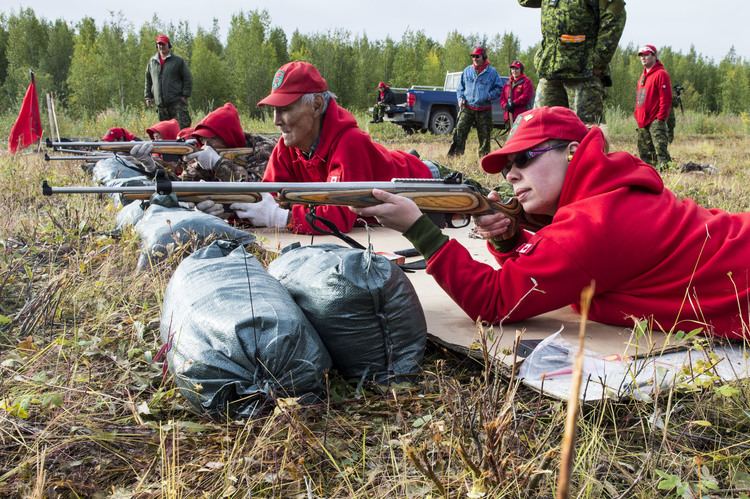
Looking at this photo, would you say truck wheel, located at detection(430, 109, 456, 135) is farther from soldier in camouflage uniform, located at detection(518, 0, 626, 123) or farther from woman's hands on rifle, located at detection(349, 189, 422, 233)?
woman's hands on rifle, located at detection(349, 189, 422, 233)

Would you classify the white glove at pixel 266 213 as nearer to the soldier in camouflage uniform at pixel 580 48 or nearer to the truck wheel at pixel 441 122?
the soldier in camouflage uniform at pixel 580 48

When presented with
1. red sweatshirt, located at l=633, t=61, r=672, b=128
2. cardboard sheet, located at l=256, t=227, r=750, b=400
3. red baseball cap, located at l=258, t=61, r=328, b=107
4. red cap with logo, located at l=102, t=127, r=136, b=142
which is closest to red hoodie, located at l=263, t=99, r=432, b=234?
red baseball cap, located at l=258, t=61, r=328, b=107

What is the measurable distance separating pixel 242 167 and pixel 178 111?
7.75 m

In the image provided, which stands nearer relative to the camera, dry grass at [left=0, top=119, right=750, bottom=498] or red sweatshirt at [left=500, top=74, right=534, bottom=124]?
dry grass at [left=0, top=119, right=750, bottom=498]

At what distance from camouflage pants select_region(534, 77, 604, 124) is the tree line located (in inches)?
881

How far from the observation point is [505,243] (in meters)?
3.21

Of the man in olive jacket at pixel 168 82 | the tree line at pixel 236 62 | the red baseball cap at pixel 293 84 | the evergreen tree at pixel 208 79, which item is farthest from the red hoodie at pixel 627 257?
the evergreen tree at pixel 208 79

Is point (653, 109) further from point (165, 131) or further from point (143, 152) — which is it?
point (143, 152)

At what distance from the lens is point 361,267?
8.11 ft

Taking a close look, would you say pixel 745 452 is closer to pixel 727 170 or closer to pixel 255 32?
pixel 727 170

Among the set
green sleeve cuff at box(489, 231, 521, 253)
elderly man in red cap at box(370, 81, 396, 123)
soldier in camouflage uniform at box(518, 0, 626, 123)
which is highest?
soldier in camouflage uniform at box(518, 0, 626, 123)

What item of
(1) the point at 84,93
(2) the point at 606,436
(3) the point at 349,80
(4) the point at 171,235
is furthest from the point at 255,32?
(2) the point at 606,436

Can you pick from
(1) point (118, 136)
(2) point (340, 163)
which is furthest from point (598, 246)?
(1) point (118, 136)

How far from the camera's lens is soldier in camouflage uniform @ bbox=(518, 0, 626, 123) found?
6.76 m
